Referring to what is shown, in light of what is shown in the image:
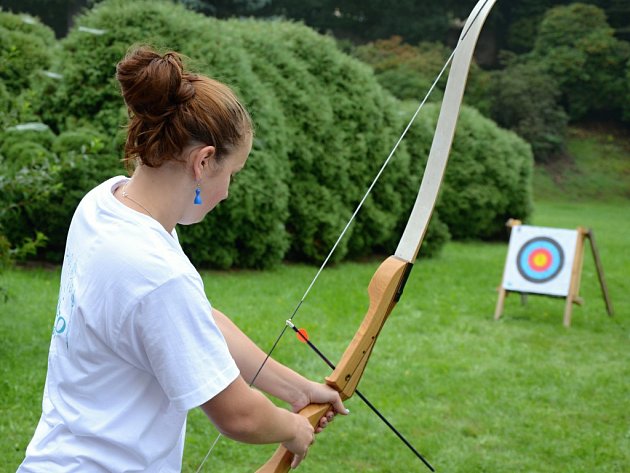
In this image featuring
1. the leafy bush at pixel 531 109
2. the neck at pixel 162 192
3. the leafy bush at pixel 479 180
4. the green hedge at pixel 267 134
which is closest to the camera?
the neck at pixel 162 192

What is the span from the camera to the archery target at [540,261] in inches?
271

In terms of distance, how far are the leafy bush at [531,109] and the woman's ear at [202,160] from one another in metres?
26.2

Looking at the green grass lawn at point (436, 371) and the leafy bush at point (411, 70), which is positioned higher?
the green grass lawn at point (436, 371)

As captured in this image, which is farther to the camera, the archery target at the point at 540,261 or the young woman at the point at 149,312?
the archery target at the point at 540,261

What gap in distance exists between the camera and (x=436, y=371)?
5164mm

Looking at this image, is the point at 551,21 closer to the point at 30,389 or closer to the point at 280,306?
the point at 280,306

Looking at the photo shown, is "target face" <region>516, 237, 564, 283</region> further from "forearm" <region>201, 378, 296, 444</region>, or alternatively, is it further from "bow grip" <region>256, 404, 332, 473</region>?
"forearm" <region>201, 378, 296, 444</region>

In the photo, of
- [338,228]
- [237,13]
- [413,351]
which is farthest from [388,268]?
[237,13]

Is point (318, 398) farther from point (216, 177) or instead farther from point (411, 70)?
point (411, 70)

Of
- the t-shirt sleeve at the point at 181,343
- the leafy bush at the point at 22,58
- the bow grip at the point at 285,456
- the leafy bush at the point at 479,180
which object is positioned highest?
the t-shirt sleeve at the point at 181,343

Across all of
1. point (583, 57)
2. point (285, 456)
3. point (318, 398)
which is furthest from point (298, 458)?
point (583, 57)

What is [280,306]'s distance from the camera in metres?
6.72

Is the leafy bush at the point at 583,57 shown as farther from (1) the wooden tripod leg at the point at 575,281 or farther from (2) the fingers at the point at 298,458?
(2) the fingers at the point at 298,458

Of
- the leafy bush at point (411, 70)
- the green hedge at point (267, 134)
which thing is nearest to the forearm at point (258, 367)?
the green hedge at point (267, 134)
